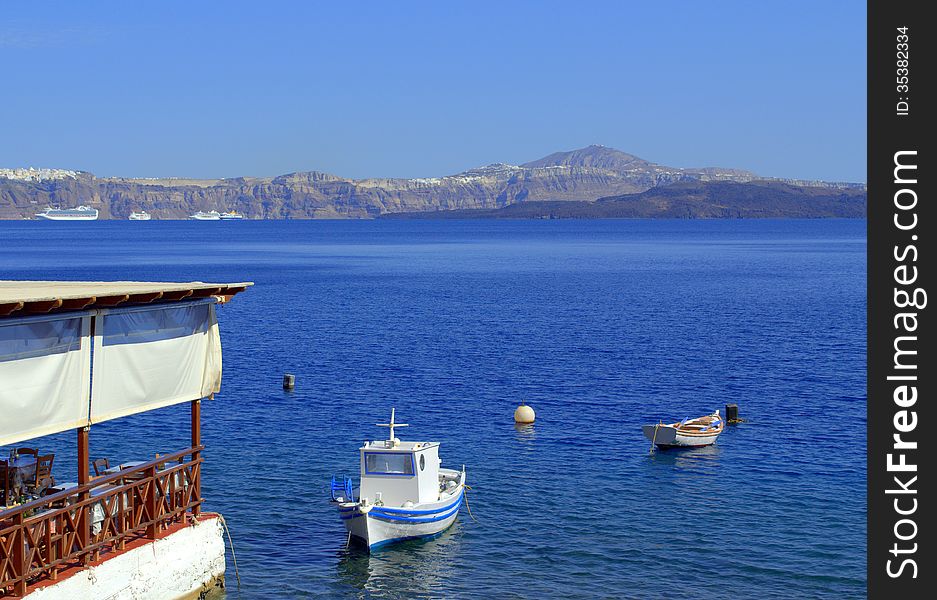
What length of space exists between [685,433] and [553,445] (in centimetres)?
500

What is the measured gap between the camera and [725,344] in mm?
75438

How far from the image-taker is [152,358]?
21672 mm

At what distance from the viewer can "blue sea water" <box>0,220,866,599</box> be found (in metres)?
29.0

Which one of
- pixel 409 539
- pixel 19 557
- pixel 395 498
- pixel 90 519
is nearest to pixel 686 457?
pixel 409 539

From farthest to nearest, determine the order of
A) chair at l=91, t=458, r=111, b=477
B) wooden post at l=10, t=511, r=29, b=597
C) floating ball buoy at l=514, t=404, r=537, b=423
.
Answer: floating ball buoy at l=514, t=404, r=537, b=423, chair at l=91, t=458, r=111, b=477, wooden post at l=10, t=511, r=29, b=597

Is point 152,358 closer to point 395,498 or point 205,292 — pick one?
point 205,292

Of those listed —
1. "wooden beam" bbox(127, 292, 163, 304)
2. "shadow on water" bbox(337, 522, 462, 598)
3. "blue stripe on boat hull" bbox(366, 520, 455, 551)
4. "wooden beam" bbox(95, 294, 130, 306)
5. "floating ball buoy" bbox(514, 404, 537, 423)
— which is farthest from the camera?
"floating ball buoy" bbox(514, 404, 537, 423)

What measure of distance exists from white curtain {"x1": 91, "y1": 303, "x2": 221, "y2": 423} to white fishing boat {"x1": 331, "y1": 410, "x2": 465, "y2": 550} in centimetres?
803

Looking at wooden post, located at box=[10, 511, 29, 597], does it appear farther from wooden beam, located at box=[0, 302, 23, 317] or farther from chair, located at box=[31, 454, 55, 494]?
chair, located at box=[31, 454, 55, 494]

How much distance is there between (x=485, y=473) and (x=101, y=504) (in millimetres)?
19530

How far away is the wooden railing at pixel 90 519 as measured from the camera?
18594 mm

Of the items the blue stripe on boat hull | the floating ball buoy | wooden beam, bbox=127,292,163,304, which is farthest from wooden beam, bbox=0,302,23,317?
the floating ball buoy
